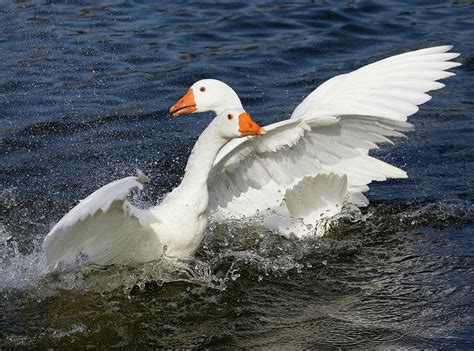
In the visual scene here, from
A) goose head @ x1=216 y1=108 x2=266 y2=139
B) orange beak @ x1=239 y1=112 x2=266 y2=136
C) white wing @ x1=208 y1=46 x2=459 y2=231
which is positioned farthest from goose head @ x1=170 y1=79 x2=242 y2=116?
orange beak @ x1=239 y1=112 x2=266 y2=136

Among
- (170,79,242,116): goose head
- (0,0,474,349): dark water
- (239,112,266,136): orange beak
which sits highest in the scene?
(239,112,266,136): orange beak

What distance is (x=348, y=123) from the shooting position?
723cm

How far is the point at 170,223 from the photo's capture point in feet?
21.9

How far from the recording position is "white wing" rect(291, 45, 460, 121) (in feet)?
23.9

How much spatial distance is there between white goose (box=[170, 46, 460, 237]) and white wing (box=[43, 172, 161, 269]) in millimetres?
1011

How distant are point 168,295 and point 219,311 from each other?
51 centimetres

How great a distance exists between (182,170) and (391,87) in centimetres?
271

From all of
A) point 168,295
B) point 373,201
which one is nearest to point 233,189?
point 168,295

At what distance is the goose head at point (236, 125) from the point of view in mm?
6422

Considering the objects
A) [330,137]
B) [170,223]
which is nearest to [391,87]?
→ [330,137]

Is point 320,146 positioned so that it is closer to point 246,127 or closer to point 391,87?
point 391,87

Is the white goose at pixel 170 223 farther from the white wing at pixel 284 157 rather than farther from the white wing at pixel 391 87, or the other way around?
the white wing at pixel 391 87

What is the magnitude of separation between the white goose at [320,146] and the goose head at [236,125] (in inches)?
14.5

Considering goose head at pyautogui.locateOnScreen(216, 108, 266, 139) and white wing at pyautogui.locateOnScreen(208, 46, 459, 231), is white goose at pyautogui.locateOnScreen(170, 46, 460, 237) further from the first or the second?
goose head at pyautogui.locateOnScreen(216, 108, 266, 139)
